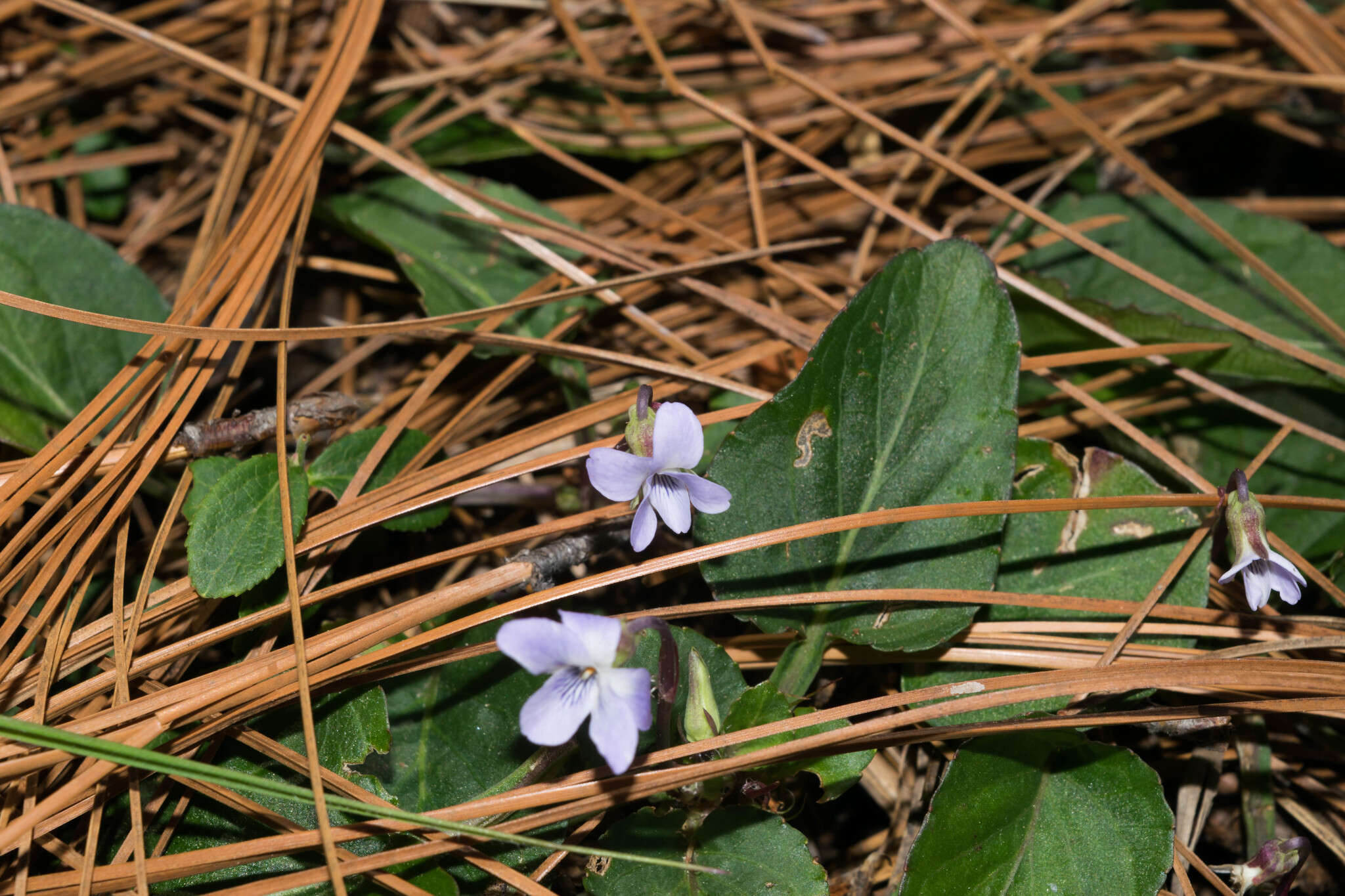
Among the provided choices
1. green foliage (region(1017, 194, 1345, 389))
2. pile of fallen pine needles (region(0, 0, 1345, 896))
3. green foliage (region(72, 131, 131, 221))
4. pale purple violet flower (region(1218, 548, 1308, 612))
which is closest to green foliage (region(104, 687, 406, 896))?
pile of fallen pine needles (region(0, 0, 1345, 896))

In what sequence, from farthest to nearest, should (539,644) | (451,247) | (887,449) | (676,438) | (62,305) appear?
(451,247) → (62,305) → (887,449) → (676,438) → (539,644)

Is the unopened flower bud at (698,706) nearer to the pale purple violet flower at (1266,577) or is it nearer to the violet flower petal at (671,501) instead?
the violet flower petal at (671,501)

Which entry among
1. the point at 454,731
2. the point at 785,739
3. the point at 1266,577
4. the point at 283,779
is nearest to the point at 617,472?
the point at 785,739

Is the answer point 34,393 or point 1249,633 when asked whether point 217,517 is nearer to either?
point 34,393

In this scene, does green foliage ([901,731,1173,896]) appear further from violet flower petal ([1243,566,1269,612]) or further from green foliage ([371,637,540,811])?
green foliage ([371,637,540,811])

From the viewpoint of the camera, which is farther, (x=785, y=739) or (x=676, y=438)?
(x=785, y=739)

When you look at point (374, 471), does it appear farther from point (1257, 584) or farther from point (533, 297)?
point (1257, 584)

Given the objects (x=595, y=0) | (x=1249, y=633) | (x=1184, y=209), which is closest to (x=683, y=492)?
(x=1249, y=633)
